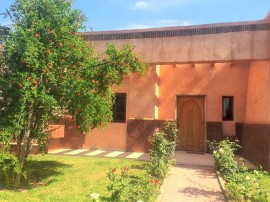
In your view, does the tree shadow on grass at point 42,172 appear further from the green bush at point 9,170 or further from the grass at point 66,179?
the green bush at point 9,170

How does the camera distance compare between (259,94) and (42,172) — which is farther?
(259,94)

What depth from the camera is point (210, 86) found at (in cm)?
1403

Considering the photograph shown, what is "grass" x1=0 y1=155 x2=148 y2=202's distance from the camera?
6579 mm

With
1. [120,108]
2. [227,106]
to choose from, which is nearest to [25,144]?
[120,108]

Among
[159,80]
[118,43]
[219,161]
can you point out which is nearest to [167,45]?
[118,43]

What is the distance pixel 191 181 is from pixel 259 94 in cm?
521

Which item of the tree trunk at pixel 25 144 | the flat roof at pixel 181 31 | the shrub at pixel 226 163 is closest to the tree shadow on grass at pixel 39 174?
the tree trunk at pixel 25 144

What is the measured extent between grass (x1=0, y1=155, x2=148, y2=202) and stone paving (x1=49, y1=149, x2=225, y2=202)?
1211 mm

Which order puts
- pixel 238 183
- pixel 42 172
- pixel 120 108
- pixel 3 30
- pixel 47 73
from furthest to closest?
pixel 120 108 → pixel 42 172 → pixel 3 30 → pixel 47 73 → pixel 238 183

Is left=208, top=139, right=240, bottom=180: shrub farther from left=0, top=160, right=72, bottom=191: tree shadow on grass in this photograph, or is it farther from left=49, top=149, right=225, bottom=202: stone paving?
left=0, top=160, right=72, bottom=191: tree shadow on grass


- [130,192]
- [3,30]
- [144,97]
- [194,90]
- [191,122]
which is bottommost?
[130,192]

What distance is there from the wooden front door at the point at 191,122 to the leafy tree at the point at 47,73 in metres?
6.92

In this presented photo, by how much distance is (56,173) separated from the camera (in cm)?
888

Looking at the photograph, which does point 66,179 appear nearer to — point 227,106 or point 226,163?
point 226,163
